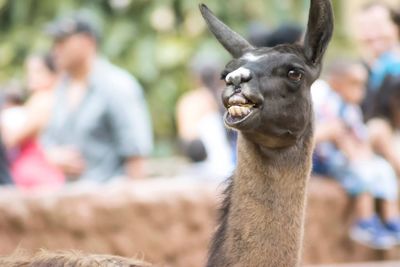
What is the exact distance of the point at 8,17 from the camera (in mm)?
19344

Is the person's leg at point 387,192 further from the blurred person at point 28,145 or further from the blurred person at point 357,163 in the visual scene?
the blurred person at point 28,145

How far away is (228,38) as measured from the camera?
21.2 ft

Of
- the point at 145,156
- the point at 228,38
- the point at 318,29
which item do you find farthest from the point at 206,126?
the point at 318,29

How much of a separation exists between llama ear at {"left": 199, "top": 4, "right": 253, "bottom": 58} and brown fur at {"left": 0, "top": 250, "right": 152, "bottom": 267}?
1.21 meters

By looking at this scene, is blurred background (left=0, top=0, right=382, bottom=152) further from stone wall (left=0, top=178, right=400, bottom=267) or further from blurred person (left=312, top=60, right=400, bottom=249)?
stone wall (left=0, top=178, right=400, bottom=267)

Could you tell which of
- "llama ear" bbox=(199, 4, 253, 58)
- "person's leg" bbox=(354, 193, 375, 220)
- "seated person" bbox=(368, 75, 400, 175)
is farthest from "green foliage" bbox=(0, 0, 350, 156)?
"llama ear" bbox=(199, 4, 253, 58)

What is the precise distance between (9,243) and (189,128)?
3005mm

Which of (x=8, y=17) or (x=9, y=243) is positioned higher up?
(x=8, y=17)

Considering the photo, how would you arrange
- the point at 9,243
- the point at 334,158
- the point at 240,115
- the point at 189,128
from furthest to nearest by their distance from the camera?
the point at 189,128 → the point at 334,158 → the point at 9,243 → the point at 240,115

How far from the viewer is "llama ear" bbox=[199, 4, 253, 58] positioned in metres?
6.39

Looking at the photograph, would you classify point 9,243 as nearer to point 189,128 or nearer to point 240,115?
point 189,128

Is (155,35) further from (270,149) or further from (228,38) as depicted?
(270,149)

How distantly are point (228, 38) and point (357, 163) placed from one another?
514cm

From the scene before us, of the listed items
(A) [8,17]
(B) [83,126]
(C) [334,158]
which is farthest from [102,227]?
(A) [8,17]
